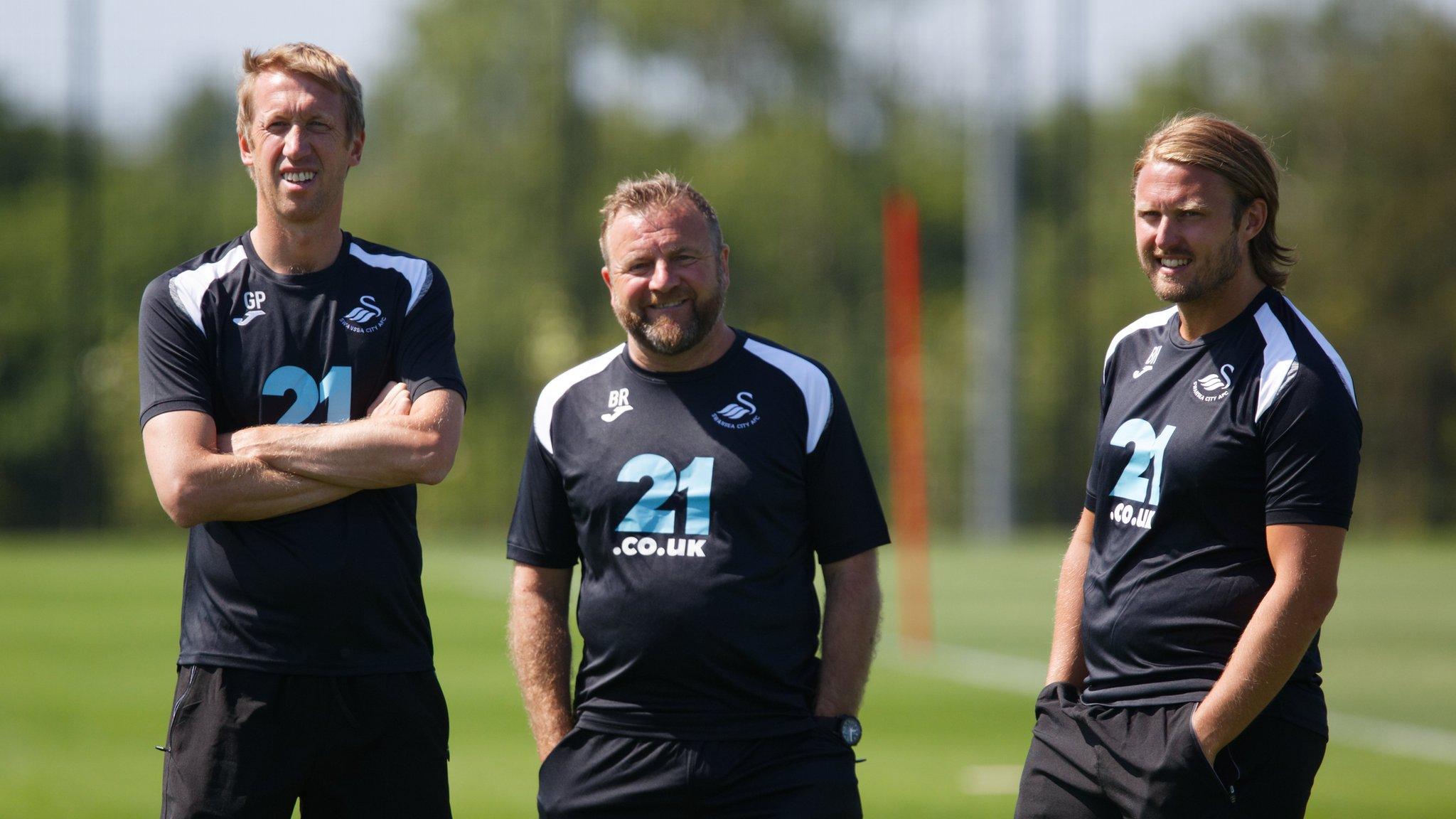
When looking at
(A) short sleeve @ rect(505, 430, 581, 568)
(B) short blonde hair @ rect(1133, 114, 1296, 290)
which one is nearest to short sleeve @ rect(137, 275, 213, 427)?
(A) short sleeve @ rect(505, 430, 581, 568)

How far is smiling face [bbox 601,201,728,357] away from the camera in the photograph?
3.82m

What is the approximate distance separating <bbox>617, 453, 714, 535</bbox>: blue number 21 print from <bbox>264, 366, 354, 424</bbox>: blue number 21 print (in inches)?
28.6

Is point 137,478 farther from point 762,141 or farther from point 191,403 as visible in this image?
point 191,403

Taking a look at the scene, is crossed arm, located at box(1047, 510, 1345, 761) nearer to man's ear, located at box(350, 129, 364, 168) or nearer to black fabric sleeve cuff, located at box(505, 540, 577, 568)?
black fabric sleeve cuff, located at box(505, 540, 577, 568)

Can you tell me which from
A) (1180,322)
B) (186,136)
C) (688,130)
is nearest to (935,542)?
(688,130)

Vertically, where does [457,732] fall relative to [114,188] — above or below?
below

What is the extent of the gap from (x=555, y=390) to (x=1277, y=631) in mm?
1783

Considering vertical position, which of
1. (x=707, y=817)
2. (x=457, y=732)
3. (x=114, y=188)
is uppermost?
(x=114, y=188)

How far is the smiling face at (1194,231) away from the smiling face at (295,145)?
1983 millimetres

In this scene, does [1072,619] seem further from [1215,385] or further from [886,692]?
[886,692]

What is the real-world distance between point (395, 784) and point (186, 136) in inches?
1033

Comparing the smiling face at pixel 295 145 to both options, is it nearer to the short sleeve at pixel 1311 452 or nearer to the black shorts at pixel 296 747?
the black shorts at pixel 296 747

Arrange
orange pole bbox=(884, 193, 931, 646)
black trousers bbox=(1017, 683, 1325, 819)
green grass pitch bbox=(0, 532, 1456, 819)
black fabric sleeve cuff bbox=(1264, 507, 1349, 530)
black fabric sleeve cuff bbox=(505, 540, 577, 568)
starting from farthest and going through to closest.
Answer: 1. orange pole bbox=(884, 193, 931, 646)
2. green grass pitch bbox=(0, 532, 1456, 819)
3. black fabric sleeve cuff bbox=(505, 540, 577, 568)
4. black trousers bbox=(1017, 683, 1325, 819)
5. black fabric sleeve cuff bbox=(1264, 507, 1349, 530)

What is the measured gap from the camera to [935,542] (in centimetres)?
2828
